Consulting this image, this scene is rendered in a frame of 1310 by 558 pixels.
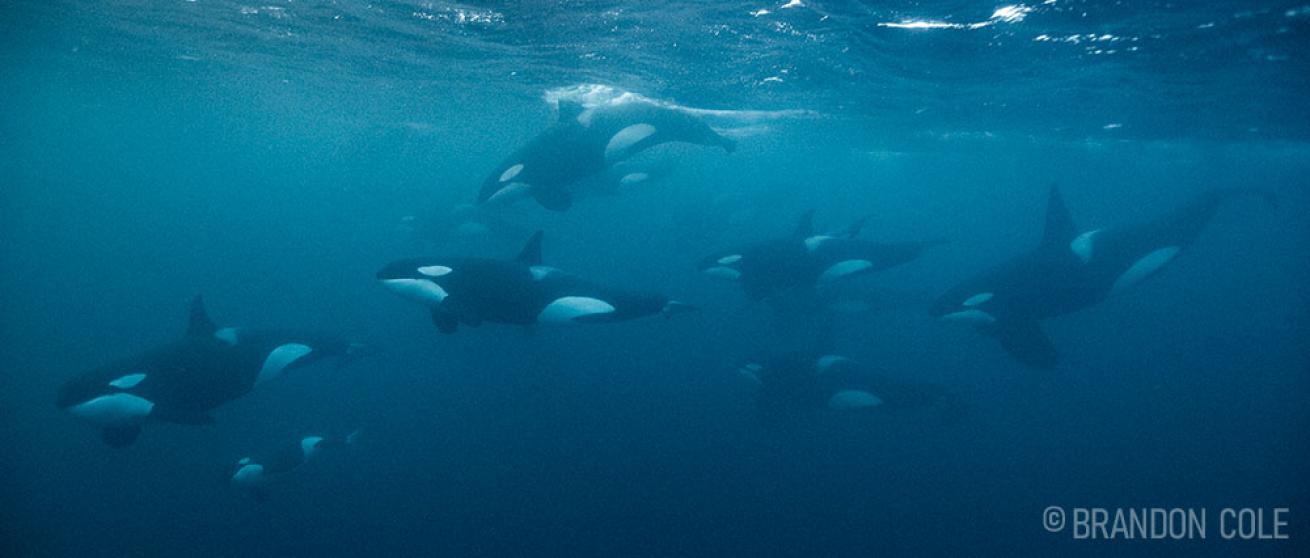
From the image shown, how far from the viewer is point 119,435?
26.0 ft

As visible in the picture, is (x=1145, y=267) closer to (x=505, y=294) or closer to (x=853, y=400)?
(x=853, y=400)

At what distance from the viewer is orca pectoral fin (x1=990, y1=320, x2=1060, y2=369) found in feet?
31.8

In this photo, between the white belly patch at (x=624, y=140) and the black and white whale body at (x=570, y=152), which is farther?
the white belly patch at (x=624, y=140)

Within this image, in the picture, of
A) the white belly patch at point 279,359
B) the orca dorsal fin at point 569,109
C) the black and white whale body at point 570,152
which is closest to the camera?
the white belly patch at point 279,359

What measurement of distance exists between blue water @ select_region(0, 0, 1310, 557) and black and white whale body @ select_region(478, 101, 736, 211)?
9.70 feet

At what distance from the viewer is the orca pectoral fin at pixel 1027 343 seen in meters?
9.70

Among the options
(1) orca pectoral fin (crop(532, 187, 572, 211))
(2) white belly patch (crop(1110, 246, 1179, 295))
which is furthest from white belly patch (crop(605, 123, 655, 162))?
(2) white belly patch (crop(1110, 246, 1179, 295))

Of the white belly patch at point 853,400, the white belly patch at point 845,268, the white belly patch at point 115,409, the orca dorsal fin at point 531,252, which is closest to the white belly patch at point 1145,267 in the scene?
the white belly patch at point 845,268

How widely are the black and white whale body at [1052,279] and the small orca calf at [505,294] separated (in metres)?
5.39

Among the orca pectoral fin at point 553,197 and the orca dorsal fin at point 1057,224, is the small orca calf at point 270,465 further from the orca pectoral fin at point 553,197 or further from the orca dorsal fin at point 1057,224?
the orca dorsal fin at point 1057,224

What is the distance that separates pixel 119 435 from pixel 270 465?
1816 millimetres

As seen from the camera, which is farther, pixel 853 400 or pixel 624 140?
pixel 853 400

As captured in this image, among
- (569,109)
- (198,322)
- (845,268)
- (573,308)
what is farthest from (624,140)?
(198,322)

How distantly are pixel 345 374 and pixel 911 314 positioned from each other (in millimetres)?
15587
